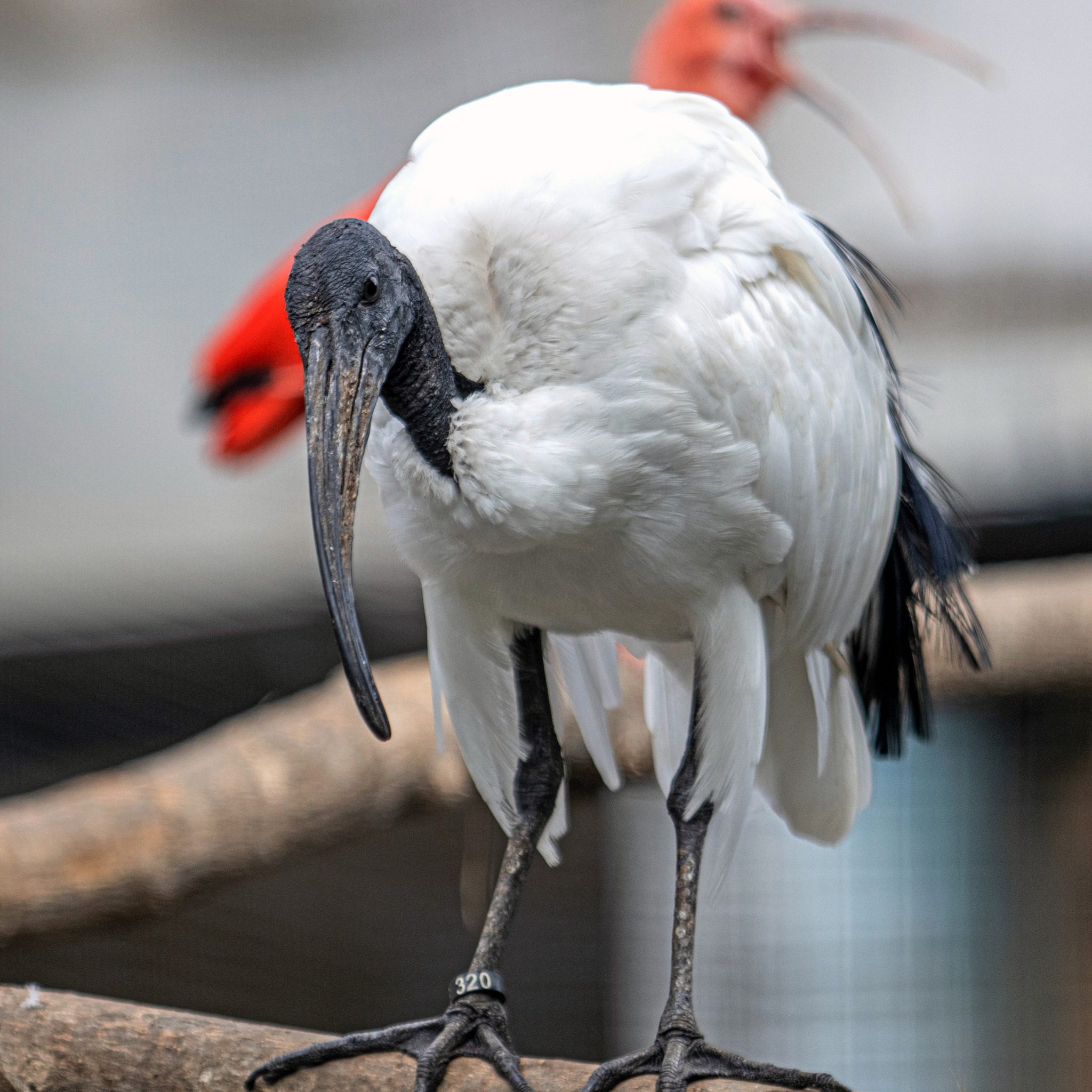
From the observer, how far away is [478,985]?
5.98 feet

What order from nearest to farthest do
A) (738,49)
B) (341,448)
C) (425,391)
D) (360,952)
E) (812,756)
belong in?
(341,448)
(425,391)
(812,756)
(738,49)
(360,952)

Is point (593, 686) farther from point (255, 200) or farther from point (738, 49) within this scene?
point (255, 200)

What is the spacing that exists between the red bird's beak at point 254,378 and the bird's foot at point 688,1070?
7.00ft

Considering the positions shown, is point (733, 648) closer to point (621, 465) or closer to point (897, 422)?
point (621, 465)

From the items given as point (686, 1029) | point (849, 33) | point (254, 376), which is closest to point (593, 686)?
point (686, 1029)

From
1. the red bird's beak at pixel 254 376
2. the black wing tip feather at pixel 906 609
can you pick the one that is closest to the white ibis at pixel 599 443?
the black wing tip feather at pixel 906 609

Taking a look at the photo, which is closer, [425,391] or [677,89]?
[425,391]

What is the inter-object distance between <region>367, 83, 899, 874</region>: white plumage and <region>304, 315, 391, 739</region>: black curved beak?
13 cm

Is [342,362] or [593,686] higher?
[342,362]

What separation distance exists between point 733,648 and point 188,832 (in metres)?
1.27

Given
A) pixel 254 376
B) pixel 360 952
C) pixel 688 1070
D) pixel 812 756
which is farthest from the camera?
pixel 360 952

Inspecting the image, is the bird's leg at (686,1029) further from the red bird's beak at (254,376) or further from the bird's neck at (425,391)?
the red bird's beak at (254,376)

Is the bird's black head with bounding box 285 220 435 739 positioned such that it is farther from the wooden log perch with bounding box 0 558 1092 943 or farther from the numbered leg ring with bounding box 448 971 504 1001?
the wooden log perch with bounding box 0 558 1092 943

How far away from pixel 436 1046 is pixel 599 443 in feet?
2.40
